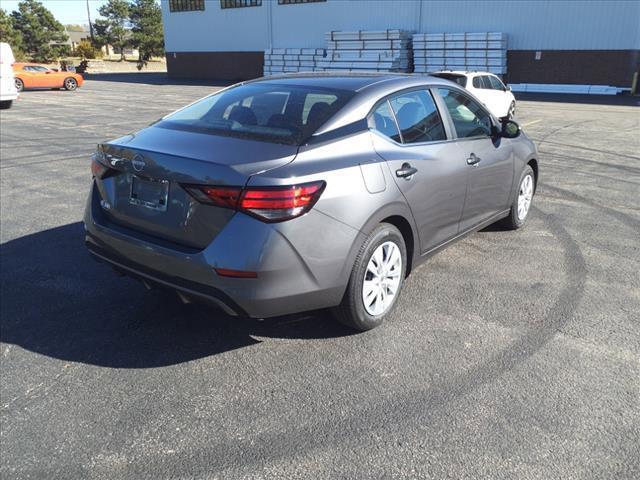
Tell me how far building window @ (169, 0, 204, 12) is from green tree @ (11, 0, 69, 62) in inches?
872

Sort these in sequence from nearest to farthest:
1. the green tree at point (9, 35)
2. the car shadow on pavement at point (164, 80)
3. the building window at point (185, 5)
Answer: the car shadow on pavement at point (164, 80) → the building window at point (185, 5) → the green tree at point (9, 35)

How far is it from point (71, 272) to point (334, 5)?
33.1 metres

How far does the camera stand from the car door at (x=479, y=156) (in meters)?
4.37

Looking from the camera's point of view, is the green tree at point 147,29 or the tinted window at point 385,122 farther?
the green tree at point 147,29

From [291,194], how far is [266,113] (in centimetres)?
100

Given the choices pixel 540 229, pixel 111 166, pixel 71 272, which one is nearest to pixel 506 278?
pixel 540 229

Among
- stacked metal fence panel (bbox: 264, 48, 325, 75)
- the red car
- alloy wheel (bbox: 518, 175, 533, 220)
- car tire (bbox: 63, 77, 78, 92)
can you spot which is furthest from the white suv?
car tire (bbox: 63, 77, 78, 92)


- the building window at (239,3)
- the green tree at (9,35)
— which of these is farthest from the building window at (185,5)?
the green tree at (9,35)

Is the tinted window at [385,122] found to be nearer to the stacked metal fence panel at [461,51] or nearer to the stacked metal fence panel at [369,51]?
the stacked metal fence panel at [461,51]

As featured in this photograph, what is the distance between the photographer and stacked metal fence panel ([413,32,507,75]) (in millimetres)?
27906

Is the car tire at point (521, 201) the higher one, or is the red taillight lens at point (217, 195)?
the red taillight lens at point (217, 195)

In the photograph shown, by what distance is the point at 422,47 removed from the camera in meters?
30.0

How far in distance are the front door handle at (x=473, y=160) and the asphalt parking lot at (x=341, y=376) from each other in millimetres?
921

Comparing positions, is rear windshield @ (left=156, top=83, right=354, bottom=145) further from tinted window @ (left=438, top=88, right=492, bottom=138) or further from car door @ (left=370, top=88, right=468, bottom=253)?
tinted window @ (left=438, top=88, right=492, bottom=138)
